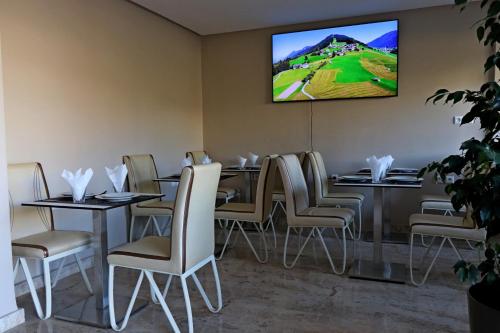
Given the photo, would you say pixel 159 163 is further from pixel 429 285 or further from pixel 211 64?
pixel 429 285

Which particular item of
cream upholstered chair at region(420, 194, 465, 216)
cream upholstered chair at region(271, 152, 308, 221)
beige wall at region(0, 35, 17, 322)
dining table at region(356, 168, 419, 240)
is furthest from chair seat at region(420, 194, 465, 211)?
beige wall at region(0, 35, 17, 322)

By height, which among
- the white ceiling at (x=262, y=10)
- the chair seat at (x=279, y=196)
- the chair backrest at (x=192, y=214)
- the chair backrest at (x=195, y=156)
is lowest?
the chair seat at (x=279, y=196)

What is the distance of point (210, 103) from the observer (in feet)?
19.2

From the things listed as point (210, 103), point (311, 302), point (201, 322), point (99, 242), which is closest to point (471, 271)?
point (311, 302)

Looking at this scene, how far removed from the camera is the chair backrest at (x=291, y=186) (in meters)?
3.43

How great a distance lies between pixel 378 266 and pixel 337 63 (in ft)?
9.02

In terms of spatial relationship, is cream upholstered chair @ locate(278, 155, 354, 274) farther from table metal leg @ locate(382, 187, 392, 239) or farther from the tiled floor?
table metal leg @ locate(382, 187, 392, 239)

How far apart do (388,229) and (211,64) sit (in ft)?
11.0

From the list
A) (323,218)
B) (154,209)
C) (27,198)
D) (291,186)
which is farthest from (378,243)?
(27,198)

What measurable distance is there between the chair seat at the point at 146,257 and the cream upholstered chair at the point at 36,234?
1.56ft

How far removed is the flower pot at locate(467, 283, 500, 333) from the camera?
1.53 metres

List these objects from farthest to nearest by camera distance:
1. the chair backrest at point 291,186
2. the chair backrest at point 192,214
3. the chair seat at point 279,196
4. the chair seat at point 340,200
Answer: the chair seat at point 279,196
the chair seat at point 340,200
the chair backrest at point 291,186
the chair backrest at point 192,214

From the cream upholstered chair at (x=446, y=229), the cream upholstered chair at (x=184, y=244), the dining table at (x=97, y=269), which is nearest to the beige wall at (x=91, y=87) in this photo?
the dining table at (x=97, y=269)

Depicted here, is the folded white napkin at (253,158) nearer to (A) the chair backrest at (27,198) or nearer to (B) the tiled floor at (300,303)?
(B) the tiled floor at (300,303)
